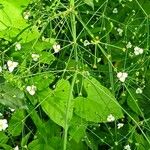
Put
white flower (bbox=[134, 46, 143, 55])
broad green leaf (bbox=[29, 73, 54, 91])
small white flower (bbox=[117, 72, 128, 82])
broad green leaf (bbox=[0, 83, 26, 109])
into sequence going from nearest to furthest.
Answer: broad green leaf (bbox=[0, 83, 26, 109]) < broad green leaf (bbox=[29, 73, 54, 91]) < small white flower (bbox=[117, 72, 128, 82]) < white flower (bbox=[134, 46, 143, 55])

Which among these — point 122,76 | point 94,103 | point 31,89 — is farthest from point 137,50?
point 31,89

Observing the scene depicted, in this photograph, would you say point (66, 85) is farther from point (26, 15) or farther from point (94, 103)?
point (26, 15)

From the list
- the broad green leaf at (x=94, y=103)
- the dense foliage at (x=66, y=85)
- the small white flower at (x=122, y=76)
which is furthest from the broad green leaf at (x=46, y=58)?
the small white flower at (x=122, y=76)

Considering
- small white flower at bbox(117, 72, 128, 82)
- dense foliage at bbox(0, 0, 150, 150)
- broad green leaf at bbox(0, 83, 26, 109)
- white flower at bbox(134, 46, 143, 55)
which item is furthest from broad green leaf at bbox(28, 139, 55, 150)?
white flower at bbox(134, 46, 143, 55)

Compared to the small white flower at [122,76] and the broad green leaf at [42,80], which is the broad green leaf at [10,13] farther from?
the small white flower at [122,76]

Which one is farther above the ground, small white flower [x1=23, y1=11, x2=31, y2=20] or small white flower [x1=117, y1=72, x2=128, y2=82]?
small white flower [x1=23, y1=11, x2=31, y2=20]

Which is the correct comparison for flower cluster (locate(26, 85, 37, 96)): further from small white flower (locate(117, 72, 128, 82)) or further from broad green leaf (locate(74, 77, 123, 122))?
small white flower (locate(117, 72, 128, 82))
